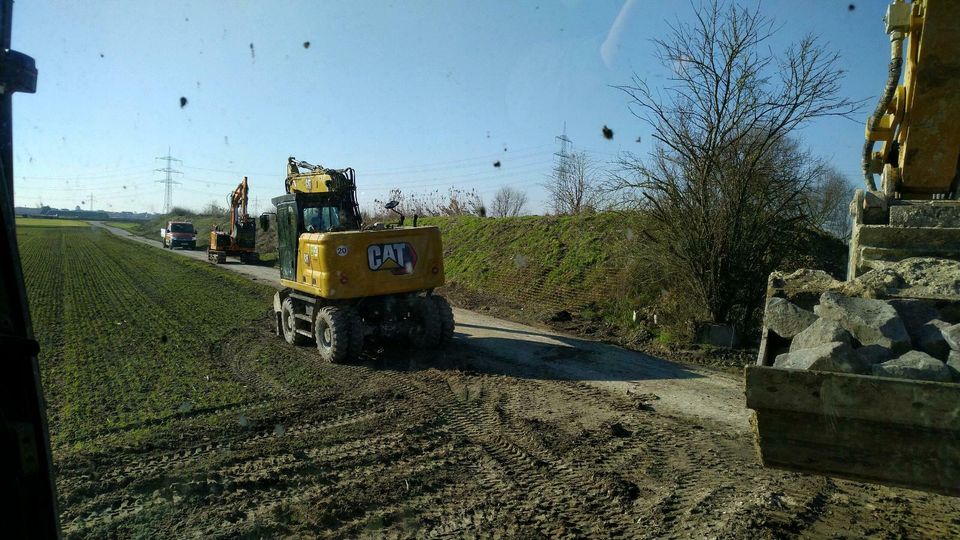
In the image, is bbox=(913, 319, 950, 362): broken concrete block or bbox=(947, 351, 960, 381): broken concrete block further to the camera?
bbox=(913, 319, 950, 362): broken concrete block

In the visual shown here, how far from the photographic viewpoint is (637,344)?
11.3 m

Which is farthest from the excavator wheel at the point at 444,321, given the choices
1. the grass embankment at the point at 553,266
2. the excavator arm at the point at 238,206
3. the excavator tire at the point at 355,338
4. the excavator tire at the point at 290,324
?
the excavator arm at the point at 238,206

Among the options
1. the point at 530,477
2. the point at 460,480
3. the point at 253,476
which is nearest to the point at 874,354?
the point at 530,477

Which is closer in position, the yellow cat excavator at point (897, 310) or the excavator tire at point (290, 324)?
the yellow cat excavator at point (897, 310)

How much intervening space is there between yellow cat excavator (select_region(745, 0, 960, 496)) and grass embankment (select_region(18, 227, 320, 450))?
592 cm

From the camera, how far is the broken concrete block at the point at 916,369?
2664 millimetres

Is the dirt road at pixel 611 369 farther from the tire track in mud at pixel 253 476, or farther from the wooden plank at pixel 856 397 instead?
the wooden plank at pixel 856 397

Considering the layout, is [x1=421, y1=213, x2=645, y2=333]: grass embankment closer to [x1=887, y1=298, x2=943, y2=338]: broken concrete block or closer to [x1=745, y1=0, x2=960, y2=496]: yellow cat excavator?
[x1=745, y1=0, x2=960, y2=496]: yellow cat excavator

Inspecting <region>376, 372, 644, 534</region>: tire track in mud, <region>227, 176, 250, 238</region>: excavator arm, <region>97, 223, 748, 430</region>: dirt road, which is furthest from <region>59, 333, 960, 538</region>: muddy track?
<region>227, 176, 250, 238</region>: excavator arm

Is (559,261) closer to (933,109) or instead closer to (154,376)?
(154,376)

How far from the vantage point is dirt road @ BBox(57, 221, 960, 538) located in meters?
4.43

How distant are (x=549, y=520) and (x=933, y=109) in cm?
403

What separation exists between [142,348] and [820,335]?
10149mm

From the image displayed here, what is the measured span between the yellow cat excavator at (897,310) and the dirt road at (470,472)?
63.8 inches
